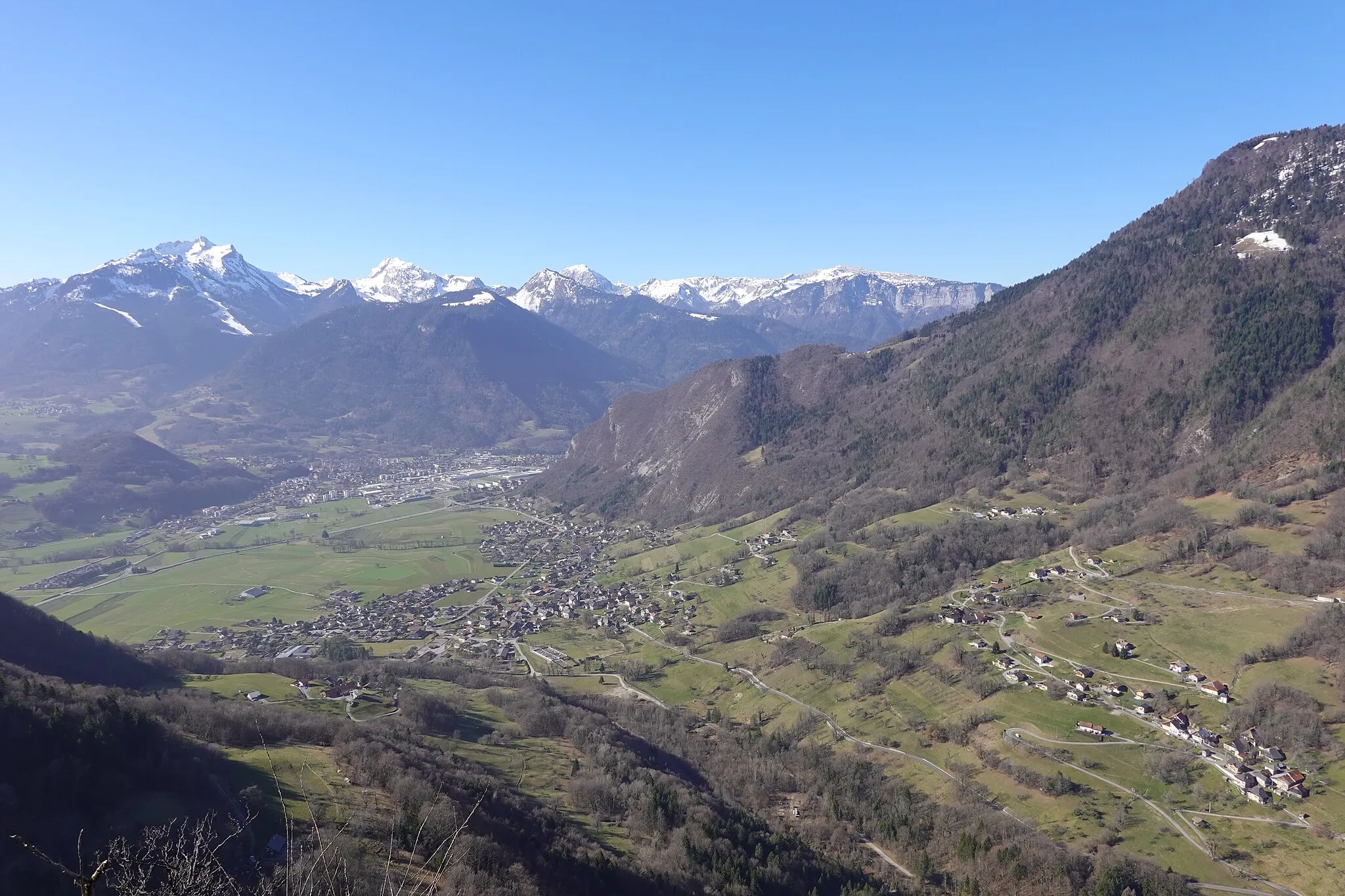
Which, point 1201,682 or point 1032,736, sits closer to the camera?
point 1032,736

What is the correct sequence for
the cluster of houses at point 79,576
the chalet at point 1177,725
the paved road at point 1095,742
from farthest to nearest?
the cluster of houses at point 79,576 → the paved road at point 1095,742 → the chalet at point 1177,725

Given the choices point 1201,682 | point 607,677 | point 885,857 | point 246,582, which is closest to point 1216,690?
point 1201,682

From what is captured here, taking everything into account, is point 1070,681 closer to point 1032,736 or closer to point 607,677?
point 1032,736

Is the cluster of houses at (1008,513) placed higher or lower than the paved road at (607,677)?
higher

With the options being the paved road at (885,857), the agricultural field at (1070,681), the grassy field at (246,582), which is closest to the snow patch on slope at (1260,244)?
the agricultural field at (1070,681)

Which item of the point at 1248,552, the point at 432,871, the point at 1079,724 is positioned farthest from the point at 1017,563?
the point at 432,871

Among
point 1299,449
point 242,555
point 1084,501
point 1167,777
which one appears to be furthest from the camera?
point 242,555

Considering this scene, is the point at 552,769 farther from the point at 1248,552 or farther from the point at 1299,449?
the point at 1299,449

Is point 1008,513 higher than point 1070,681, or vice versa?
point 1008,513

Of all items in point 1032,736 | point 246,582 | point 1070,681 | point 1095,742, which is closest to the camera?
point 1095,742

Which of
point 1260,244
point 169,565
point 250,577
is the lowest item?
point 250,577

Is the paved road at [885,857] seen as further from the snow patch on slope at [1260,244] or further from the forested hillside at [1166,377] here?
the snow patch on slope at [1260,244]
